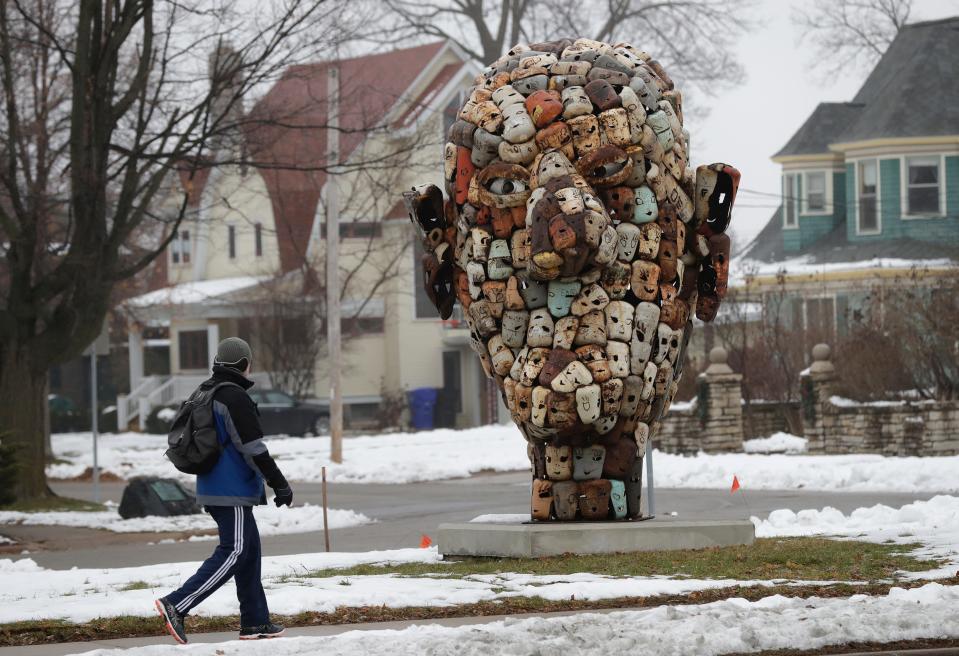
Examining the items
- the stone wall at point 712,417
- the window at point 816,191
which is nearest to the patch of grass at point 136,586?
the stone wall at point 712,417

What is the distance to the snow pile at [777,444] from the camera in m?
27.7

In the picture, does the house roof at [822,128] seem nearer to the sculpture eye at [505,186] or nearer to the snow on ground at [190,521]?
the snow on ground at [190,521]

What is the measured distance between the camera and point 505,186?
11.9 meters

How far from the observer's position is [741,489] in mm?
21375

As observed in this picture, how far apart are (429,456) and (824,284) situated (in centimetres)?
1240

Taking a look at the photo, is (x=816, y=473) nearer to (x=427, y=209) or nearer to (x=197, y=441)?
(x=427, y=209)

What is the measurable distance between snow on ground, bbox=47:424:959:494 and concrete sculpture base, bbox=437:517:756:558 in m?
8.15

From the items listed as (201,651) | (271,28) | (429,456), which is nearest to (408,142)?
(429,456)

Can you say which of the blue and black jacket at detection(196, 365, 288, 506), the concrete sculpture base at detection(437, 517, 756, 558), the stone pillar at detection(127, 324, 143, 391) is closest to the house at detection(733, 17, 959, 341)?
the stone pillar at detection(127, 324, 143, 391)

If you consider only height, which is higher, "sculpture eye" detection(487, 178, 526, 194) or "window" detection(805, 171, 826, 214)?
"window" detection(805, 171, 826, 214)

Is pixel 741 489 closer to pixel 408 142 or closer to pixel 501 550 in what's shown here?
pixel 501 550

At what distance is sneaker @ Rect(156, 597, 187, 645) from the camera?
8.09m

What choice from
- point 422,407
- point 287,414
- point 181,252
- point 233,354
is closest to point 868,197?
point 422,407

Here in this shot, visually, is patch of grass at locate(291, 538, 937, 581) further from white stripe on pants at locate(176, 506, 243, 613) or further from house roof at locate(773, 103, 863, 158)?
house roof at locate(773, 103, 863, 158)
